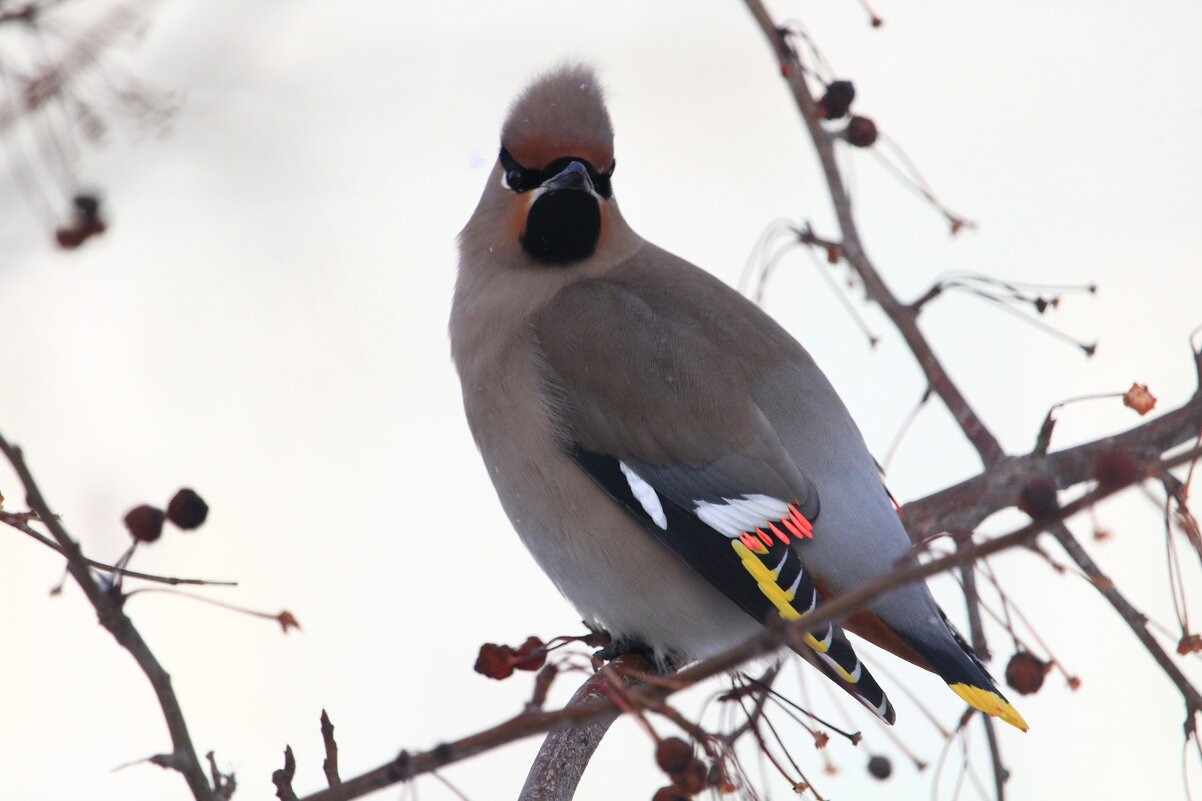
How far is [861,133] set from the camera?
3.10m

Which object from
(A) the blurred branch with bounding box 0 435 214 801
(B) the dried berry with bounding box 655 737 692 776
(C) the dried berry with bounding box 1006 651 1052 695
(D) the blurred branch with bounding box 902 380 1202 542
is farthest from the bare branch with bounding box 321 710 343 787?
(D) the blurred branch with bounding box 902 380 1202 542

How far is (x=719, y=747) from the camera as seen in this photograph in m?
1.82

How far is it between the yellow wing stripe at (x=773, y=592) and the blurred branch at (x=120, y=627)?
131cm

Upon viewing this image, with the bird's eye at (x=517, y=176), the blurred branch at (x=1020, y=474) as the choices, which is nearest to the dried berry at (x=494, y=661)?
the blurred branch at (x=1020, y=474)

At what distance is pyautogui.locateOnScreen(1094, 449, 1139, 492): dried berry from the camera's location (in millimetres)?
1164

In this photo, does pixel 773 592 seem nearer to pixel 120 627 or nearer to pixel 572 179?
pixel 572 179

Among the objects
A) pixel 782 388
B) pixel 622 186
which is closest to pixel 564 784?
pixel 782 388

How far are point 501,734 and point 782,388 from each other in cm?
195

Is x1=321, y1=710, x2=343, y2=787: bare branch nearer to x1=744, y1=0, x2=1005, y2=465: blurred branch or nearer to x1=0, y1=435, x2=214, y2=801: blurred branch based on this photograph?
x1=0, y1=435, x2=214, y2=801: blurred branch

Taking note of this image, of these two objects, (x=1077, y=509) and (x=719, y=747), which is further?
(x=719, y=747)

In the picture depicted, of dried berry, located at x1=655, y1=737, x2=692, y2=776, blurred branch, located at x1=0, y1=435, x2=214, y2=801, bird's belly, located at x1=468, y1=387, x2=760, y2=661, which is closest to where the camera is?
blurred branch, located at x1=0, y1=435, x2=214, y2=801

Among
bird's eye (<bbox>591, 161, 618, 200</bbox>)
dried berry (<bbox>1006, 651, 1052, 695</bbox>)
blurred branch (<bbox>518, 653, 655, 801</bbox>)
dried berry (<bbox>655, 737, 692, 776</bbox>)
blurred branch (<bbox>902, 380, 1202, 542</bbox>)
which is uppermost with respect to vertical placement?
bird's eye (<bbox>591, 161, 618, 200</bbox>)

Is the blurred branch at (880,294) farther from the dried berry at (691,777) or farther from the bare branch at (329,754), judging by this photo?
the bare branch at (329,754)

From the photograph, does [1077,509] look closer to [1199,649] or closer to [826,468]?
[1199,649]
